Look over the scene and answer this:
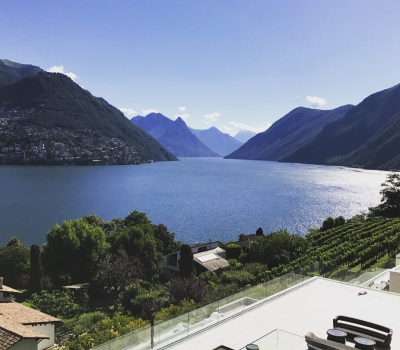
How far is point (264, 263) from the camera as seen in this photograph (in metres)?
31.0

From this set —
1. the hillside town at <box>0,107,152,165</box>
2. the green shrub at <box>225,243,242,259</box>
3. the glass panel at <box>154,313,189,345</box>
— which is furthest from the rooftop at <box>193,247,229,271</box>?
the hillside town at <box>0,107,152,165</box>

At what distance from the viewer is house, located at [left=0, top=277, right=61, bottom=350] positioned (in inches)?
560

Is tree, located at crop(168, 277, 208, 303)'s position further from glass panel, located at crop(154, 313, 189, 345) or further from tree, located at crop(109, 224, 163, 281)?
glass panel, located at crop(154, 313, 189, 345)

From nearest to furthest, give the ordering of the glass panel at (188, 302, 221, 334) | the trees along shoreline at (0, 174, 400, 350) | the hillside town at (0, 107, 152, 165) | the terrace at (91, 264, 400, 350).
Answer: the terrace at (91, 264, 400, 350)
the glass panel at (188, 302, 221, 334)
the trees along shoreline at (0, 174, 400, 350)
the hillside town at (0, 107, 152, 165)

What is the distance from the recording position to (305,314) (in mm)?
10062

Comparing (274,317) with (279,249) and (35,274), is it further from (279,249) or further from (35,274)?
(35,274)

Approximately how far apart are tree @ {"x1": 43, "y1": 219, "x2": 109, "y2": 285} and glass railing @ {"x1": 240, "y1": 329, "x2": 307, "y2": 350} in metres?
28.5

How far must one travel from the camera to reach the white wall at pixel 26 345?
14.4 metres

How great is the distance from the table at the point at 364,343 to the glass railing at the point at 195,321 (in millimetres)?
3709

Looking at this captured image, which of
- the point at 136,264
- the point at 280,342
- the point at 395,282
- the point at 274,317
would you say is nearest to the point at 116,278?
the point at 136,264

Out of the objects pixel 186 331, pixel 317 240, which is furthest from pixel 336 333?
pixel 317 240

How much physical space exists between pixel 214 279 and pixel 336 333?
21326mm

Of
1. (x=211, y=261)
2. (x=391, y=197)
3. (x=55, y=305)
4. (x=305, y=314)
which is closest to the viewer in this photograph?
(x=305, y=314)

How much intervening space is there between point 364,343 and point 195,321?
439 cm
